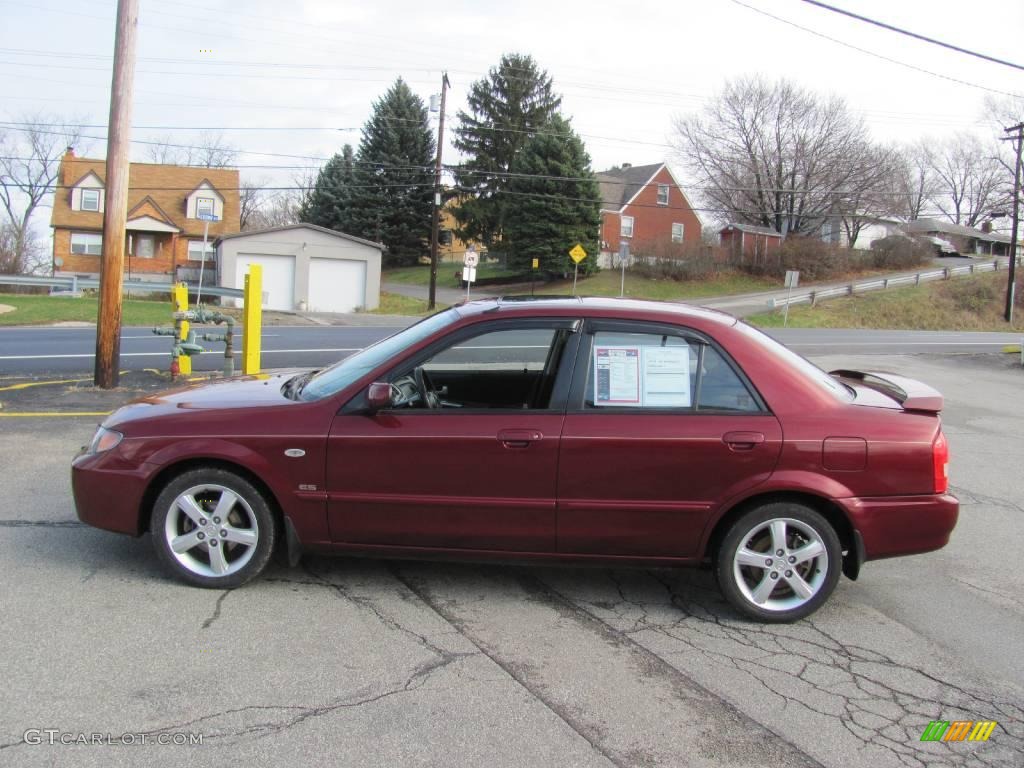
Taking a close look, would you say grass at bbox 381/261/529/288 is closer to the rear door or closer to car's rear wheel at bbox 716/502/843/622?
the rear door

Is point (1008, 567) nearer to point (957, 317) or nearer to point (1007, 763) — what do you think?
point (1007, 763)

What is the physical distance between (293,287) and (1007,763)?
37216 mm

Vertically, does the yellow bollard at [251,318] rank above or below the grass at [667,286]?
below

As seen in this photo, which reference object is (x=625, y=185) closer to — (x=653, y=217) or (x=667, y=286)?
(x=653, y=217)

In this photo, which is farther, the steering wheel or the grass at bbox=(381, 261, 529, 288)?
the grass at bbox=(381, 261, 529, 288)

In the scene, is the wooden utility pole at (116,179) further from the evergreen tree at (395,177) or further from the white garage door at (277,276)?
the evergreen tree at (395,177)

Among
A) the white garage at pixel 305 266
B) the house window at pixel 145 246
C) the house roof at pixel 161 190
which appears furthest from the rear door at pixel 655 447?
the house window at pixel 145 246

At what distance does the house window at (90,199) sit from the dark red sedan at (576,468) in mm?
49428

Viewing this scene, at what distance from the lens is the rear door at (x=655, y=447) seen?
4.09 meters

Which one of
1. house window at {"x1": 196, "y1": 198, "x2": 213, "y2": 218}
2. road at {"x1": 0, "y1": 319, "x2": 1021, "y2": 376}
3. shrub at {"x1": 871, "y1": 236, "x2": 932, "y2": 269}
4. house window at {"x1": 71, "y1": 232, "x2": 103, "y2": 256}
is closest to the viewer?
road at {"x1": 0, "y1": 319, "x2": 1021, "y2": 376}

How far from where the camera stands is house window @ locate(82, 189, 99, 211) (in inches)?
1860

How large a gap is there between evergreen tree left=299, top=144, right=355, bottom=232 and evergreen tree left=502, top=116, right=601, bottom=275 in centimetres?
1414

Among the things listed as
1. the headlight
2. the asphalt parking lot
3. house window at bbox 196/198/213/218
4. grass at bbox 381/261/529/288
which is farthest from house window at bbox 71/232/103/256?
the headlight

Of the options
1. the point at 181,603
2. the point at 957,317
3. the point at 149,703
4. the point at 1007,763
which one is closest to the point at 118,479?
the point at 181,603
